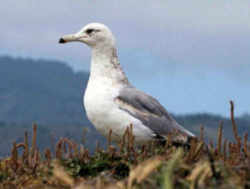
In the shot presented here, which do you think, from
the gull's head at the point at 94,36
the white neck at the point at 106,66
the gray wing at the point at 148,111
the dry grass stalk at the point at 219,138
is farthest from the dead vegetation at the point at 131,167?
the gull's head at the point at 94,36

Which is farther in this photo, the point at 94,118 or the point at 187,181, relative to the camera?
the point at 94,118

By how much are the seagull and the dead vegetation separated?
2.85m

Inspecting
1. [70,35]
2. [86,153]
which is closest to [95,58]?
[70,35]

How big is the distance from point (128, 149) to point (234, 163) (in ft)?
4.73

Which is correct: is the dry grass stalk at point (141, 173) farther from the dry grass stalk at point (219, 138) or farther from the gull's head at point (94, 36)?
the gull's head at point (94, 36)

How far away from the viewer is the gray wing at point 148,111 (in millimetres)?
11125

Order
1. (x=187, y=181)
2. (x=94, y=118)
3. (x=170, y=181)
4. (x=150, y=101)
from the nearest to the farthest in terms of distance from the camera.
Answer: (x=170, y=181)
(x=187, y=181)
(x=94, y=118)
(x=150, y=101)

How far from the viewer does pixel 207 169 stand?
14.5 ft

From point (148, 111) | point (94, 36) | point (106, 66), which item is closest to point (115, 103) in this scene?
point (148, 111)

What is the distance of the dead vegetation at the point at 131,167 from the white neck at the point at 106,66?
3.93m

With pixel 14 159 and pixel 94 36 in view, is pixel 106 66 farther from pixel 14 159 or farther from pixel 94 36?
pixel 14 159

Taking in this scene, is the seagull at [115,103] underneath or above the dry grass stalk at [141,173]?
above

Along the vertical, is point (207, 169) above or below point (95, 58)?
below

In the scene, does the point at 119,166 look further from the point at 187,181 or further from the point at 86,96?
the point at 86,96
